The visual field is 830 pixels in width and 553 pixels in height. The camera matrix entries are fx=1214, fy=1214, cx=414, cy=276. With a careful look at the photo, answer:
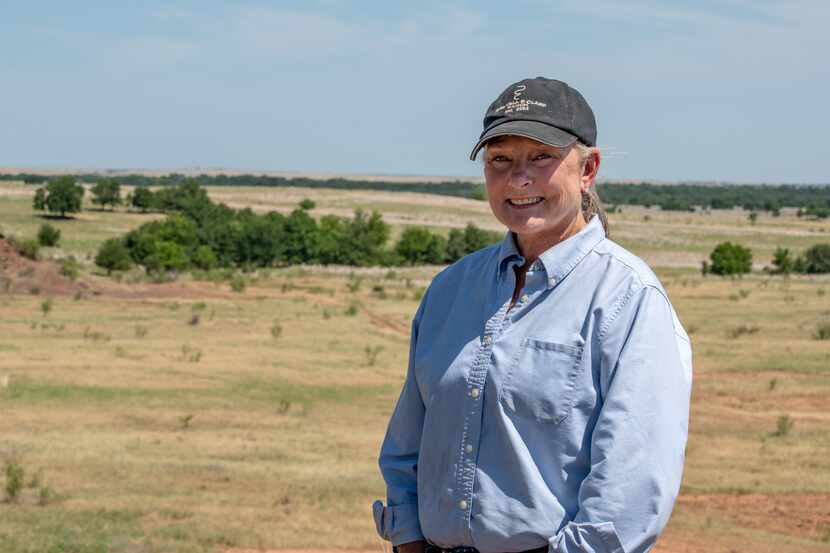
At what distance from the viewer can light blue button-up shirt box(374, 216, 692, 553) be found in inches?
106

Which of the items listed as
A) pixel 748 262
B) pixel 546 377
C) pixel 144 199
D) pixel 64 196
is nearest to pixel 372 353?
pixel 546 377

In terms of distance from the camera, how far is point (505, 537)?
111 inches

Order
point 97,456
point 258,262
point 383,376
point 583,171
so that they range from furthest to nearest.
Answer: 1. point 258,262
2. point 383,376
3. point 97,456
4. point 583,171

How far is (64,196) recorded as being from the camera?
309 ft

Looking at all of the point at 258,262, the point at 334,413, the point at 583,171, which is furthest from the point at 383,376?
the point at 258,262

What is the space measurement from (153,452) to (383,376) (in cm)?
872

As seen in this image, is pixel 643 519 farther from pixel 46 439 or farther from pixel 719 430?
pixel 719 430

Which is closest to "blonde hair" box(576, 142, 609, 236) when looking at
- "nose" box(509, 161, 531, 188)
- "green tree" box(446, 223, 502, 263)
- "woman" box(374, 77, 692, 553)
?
"woman" box(374, 77, 692, 553)

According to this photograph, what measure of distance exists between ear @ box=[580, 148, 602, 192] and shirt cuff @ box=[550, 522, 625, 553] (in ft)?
2.84

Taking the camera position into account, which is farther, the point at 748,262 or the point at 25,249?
the point at 748,262

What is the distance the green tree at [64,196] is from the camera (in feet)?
311

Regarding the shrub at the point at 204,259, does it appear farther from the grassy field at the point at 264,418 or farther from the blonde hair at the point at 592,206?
the blonde hair at the point at 592,206

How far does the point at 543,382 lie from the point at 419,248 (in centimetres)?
6531

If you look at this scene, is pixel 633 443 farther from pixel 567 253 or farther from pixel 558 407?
pixel 567 253
